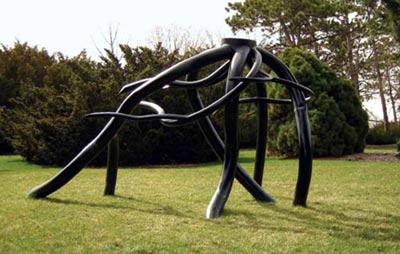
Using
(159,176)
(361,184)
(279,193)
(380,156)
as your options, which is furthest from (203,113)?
(380,156)

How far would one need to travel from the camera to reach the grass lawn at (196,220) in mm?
4568

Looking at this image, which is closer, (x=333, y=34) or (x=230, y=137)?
(x=230, y=137)

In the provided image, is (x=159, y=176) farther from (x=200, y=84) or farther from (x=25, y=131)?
(x=25, y=131)

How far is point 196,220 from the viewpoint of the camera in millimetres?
Result: 5730

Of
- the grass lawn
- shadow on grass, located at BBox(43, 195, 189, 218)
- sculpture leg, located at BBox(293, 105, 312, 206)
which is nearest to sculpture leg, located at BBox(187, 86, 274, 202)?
the grass lawn

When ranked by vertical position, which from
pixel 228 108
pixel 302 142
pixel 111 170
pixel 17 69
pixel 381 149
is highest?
pixel 17 69

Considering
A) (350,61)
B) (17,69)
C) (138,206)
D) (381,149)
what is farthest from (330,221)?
(350,61)

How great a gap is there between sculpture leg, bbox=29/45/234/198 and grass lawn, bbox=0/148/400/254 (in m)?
0.29

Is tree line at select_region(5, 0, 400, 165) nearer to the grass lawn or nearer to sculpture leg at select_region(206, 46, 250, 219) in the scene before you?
the grass lawn

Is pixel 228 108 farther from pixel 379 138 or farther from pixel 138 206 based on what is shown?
pixel 379 138

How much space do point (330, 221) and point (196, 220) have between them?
1.43 meters

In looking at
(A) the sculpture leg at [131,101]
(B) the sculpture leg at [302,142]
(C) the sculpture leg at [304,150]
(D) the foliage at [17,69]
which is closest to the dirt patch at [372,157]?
(B) the sculpture leg at [302,142]

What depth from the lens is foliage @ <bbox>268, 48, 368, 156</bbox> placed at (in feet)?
48.5

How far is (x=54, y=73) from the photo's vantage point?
20359 millimetres
